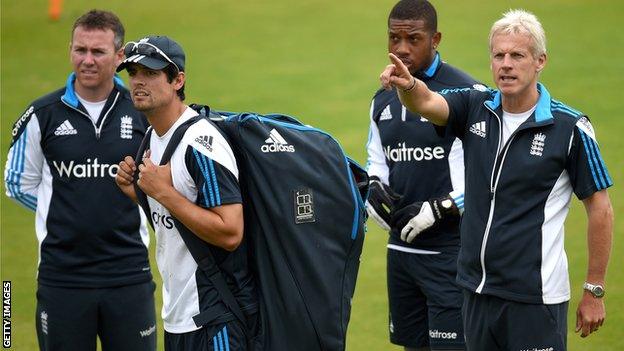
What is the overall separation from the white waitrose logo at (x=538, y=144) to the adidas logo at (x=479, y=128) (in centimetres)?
27

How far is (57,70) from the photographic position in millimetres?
17016

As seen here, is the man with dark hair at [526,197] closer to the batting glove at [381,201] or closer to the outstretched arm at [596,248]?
the outstretched arm at [596,248]

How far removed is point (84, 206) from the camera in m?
6.65

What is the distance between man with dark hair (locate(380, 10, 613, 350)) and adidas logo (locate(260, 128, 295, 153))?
2.27 feet

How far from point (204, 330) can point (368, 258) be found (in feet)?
18.6

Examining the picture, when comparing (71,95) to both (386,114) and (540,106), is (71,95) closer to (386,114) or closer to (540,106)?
(386,114)

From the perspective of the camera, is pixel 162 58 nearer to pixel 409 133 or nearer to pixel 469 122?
pixel 469 122

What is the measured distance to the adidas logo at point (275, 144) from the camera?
208 inches

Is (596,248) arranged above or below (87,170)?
below

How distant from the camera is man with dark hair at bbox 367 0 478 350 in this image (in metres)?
6.93

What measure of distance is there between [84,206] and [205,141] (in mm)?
1650

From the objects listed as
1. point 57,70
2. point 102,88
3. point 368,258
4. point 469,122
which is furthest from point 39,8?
point 469,122

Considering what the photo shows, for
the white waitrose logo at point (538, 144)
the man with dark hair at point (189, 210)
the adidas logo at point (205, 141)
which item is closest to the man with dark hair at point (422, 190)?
the white waitrose logo at point (538, 144)
